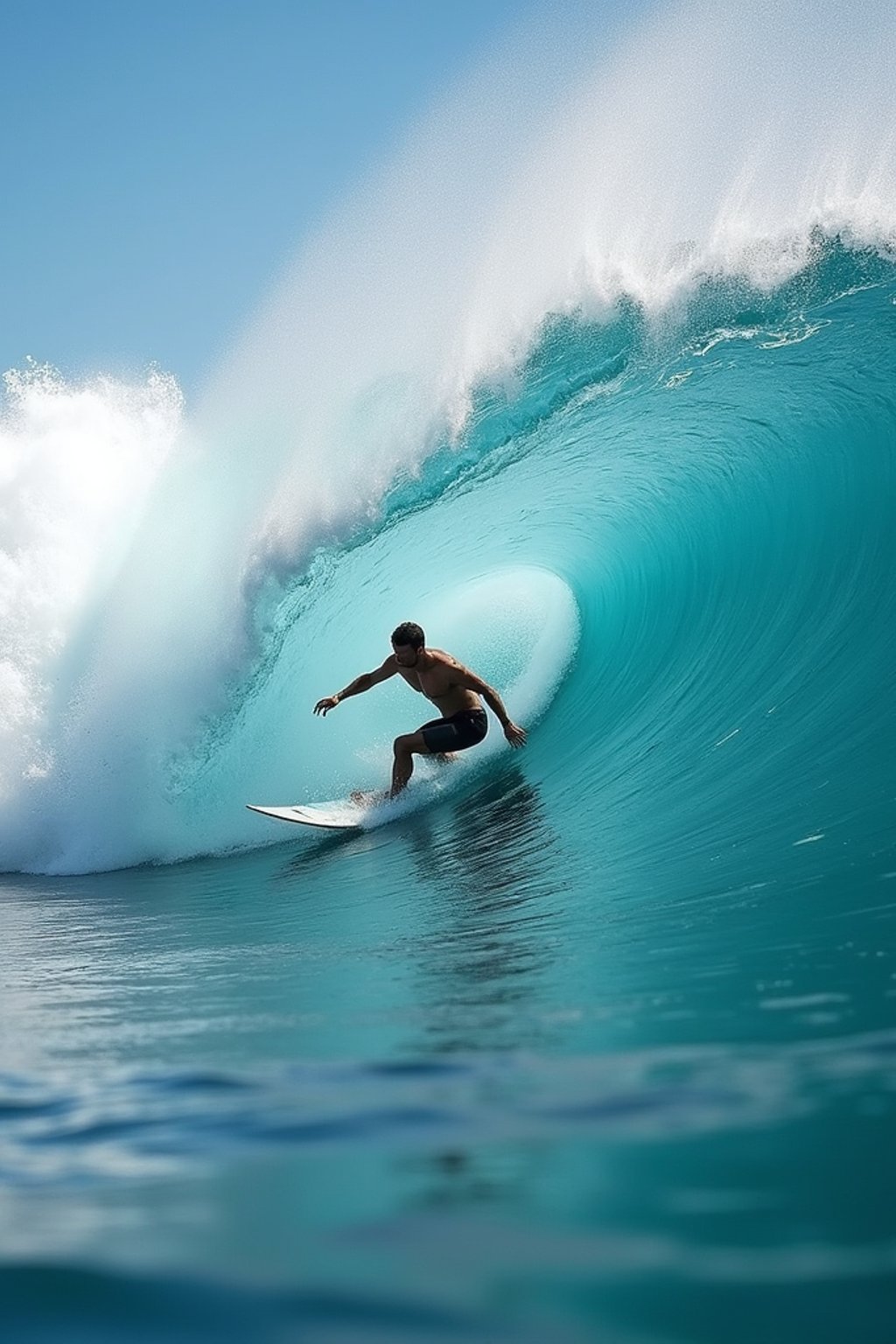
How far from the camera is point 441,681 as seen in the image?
7.97 m

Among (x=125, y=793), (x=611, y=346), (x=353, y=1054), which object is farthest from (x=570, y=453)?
(x=353, y=1054)

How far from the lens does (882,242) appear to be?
926cm

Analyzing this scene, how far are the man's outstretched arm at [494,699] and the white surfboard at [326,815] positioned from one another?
1225mm

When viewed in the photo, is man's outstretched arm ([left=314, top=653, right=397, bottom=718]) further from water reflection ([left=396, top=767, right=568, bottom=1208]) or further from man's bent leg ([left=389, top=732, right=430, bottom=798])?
water reflection ([left=396, top=767, right=568, bottom=1208])

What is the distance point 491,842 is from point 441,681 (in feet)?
5.87

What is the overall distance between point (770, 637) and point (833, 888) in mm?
5039

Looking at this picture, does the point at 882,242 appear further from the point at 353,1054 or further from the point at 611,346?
the point at 353,1054

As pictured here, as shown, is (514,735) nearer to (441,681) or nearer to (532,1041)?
(441,681)

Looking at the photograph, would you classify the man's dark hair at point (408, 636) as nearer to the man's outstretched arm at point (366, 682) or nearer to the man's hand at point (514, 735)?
the man's outstretched arm at point (366, 682)

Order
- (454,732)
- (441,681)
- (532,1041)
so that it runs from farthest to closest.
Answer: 1. (454,732)
2. (441,681)
3. (532,1041)

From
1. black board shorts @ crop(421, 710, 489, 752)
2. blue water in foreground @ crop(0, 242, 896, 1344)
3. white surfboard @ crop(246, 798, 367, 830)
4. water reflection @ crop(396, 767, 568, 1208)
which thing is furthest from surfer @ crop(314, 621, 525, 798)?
water reflection @ crop(396, 767, 568, 1208)

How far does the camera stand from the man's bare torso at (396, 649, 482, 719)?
7945mm

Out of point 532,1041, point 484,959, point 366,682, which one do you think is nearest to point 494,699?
point 366,682

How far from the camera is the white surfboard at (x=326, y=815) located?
8.11 metres
